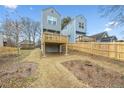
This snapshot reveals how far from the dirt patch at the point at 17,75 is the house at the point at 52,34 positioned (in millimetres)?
2090

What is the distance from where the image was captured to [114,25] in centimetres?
310

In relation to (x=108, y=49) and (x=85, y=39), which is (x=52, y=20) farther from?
(x=108, y=49)

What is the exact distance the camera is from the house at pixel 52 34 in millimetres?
5168

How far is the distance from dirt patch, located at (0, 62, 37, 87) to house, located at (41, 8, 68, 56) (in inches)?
82.3

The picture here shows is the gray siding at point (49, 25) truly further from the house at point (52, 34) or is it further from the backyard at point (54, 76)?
the backyard at point (54, 76)

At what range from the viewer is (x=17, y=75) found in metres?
2.64

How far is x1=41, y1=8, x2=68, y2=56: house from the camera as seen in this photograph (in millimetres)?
5168

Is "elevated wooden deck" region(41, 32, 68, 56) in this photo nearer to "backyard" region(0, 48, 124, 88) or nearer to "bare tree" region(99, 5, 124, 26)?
"backyard" region(0, 48, 124, 88)

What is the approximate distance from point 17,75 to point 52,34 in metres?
2.88

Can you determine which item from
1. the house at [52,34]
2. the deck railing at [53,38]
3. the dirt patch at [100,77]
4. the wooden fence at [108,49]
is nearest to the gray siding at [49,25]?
the house at [52,34]

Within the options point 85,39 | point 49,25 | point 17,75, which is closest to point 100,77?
point 17,75

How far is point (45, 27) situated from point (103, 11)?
120 inches
